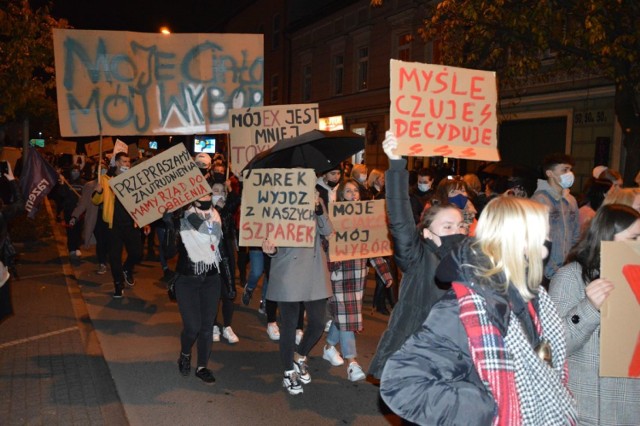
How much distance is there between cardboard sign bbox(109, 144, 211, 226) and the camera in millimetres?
6016

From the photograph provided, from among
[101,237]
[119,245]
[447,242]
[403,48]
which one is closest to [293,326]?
[447,242]

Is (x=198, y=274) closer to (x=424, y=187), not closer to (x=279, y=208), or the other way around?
(x=279, y=208)

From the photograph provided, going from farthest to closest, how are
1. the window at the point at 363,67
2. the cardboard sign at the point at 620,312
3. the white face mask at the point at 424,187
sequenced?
1. the window at the point at 363,67
2. the white face mask at the point at 424,187
3. the cardboard sign at the point at 620,312

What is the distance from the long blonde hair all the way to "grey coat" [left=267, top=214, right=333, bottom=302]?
3.15 meters

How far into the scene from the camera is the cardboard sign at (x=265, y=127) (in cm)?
710

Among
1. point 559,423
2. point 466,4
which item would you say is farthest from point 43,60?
point 559,423

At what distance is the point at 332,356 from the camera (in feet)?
21.2

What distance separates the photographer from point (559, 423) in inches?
88.6

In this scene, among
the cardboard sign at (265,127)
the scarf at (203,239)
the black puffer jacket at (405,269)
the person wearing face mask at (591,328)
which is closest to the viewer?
the person wearing face mask at (591,328)

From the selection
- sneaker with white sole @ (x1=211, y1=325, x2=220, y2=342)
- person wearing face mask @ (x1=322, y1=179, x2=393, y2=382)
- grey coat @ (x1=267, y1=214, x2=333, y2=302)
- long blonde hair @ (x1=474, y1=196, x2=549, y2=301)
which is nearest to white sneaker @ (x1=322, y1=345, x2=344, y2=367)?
person wearing face mask @ (x1=322, y1=179, x2=393, y2=382)

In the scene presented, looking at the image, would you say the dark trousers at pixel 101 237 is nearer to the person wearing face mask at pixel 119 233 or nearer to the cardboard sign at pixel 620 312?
the person wearing face mask at pixel 119 233

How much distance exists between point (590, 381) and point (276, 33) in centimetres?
3596

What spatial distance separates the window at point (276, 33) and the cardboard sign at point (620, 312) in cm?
3529

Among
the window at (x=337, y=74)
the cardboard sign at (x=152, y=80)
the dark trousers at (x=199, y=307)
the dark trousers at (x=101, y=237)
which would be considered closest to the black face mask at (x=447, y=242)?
the dark trousers at (x=199, y=307)
